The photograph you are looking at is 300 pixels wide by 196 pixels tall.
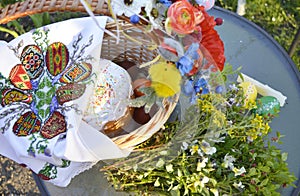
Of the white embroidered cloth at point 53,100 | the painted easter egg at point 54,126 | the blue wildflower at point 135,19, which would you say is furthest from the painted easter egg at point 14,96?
the blue wildflower at point 135,19

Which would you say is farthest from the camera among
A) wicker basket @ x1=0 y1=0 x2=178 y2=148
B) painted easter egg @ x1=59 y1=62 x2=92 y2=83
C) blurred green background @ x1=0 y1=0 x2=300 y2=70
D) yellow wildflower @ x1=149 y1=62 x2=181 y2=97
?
blurred green background @ x1=0 y1=0 x2=300 y2=70

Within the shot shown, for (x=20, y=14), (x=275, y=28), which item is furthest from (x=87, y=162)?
(x=275, y=28)

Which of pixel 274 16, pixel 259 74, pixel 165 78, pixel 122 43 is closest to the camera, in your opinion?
pixel 165 78

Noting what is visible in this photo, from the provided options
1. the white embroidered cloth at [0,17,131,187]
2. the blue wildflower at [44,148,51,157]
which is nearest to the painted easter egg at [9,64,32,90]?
the white embroidered cloth at [0,17,131,187]

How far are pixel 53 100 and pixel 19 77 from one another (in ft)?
0.39

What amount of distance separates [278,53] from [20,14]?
2.53 ft

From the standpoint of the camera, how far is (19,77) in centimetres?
123

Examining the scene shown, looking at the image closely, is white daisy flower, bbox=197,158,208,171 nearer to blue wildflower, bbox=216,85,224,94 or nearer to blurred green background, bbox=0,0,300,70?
blue wildflower, bbox=216,85,224,94

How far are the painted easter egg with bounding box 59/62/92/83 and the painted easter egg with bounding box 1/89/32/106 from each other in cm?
10

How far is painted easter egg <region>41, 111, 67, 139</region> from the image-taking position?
3.58 feet

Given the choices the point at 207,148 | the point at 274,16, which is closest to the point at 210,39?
the point at 207,148

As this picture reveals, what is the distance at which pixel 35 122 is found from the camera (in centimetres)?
116

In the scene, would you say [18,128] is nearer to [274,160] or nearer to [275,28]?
[274,160]

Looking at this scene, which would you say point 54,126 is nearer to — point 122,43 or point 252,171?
point 122,43
